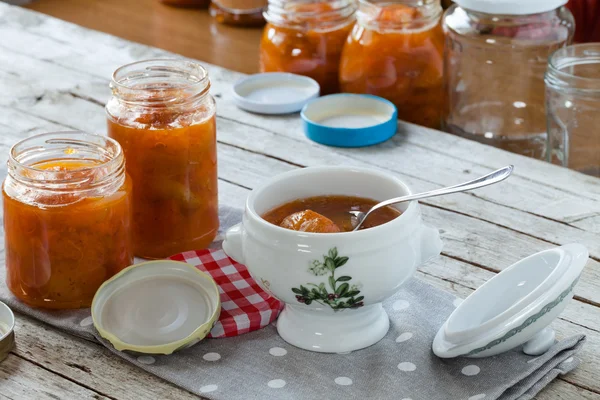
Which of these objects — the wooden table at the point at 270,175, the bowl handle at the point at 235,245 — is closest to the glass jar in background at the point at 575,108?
the wooden table at the point at 270,175

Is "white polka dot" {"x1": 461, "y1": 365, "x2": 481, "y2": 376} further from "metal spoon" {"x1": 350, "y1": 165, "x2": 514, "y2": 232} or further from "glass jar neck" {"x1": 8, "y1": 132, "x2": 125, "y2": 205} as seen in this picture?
"glass jar neck" {"x1": 8, "y1": 132, "x2": 125, "y2": 205}

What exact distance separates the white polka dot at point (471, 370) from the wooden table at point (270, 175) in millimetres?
57

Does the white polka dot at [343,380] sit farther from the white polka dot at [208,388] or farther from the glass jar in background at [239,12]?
the glass jar in background at [239,12]

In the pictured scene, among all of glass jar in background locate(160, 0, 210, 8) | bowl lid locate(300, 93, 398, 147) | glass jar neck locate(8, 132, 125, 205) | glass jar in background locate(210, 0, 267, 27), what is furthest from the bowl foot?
glass jar in background locate(160, 0, 210, 8)

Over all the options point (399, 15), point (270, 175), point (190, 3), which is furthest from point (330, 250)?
point (190, 3)

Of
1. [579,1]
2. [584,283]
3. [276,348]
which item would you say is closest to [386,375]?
[276,348]

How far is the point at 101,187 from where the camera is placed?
34.0 inches

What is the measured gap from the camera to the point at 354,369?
795mm

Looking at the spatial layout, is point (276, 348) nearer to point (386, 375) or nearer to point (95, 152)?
point (386, 375)

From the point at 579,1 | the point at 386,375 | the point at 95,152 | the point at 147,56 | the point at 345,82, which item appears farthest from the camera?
the point at 579,1

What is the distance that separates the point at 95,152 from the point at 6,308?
0.59 feet

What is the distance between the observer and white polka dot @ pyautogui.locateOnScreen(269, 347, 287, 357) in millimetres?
818

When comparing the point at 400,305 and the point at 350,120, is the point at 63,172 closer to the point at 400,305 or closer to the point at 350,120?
the point at 400,305

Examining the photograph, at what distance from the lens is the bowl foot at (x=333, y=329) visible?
82 centimetres
